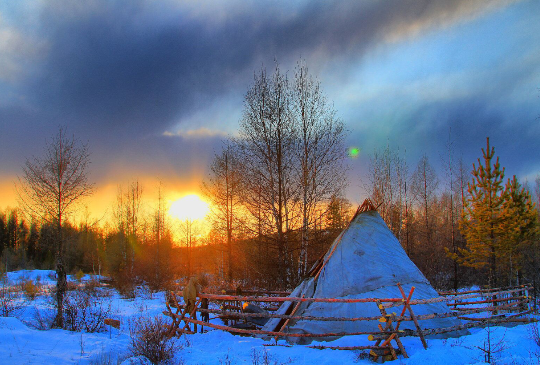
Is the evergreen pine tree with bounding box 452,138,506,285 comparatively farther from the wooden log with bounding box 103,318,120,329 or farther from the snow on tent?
the wooden log with bounding box 103,318,120,329

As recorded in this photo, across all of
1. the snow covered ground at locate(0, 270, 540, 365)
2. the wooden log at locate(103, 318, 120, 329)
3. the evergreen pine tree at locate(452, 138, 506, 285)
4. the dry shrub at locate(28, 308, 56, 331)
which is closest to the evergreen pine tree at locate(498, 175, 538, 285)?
the evergreen pine tree at locate(452, 138, 506, 285)

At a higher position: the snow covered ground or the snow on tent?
the snow on tent

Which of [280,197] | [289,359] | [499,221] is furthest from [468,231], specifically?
[289,359]

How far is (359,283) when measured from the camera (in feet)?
28.1

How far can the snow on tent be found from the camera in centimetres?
802

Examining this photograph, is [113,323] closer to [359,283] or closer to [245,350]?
[245,350]

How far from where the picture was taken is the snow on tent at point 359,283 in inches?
316

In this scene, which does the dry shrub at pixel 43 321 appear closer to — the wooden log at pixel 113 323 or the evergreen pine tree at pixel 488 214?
the wooden log at pixel 113 323

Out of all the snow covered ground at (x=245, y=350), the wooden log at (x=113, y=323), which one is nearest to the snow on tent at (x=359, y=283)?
the snow covered ground at (x=245, y=350)

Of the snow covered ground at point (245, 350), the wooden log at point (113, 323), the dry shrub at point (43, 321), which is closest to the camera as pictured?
the snow covered ground at point (245, 350)

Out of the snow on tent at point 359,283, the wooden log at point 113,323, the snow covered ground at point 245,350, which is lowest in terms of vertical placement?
the wooden log at point 113,323

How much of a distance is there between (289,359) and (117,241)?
36.4 metres

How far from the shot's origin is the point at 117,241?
124 ft

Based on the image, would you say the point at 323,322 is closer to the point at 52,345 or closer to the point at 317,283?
the point at 317,283
